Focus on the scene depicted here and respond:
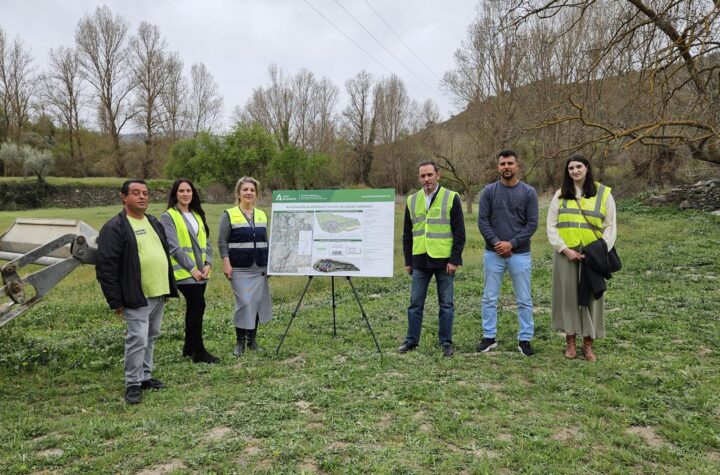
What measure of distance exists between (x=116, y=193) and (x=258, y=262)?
1533 inches

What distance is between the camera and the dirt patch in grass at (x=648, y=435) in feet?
10.8

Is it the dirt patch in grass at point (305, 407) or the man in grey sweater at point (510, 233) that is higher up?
the man in grey sweater at point (510, 233)

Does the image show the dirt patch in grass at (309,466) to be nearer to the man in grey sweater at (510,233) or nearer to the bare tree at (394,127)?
the man in grey sweater at (510,233)

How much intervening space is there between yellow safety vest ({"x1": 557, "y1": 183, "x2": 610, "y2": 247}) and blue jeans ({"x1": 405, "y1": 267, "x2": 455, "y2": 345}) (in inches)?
50.2

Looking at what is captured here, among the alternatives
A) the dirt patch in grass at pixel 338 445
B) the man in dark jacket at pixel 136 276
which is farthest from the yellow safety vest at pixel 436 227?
the man in dark jacket at pixel 136 276

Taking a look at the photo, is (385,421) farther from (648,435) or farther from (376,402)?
(648,435)

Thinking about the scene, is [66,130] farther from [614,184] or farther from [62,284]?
[614,184]

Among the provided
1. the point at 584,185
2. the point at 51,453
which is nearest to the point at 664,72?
the point at 584,185

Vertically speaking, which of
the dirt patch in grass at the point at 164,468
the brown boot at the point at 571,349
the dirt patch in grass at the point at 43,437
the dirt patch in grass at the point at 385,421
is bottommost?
the dirt patch in grass at the point at 43,437

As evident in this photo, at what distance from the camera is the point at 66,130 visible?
1882 inches

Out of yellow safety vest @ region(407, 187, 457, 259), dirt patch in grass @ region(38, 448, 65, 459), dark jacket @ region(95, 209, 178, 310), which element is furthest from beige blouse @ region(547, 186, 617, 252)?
dirt patch in grass @ region(38, 448, 65, 459)

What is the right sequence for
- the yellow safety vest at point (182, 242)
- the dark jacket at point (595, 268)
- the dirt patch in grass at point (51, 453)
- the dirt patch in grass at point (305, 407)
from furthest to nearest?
1. the yellow safety vest at point (182, 242)
2. the dark jacket at point (595, 268)
3. the dirt patch in grass at point (305, 407)
4. the dirt patch in grass at point (51, 453)

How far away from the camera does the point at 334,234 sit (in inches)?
221

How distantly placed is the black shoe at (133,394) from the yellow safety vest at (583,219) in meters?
4.38
